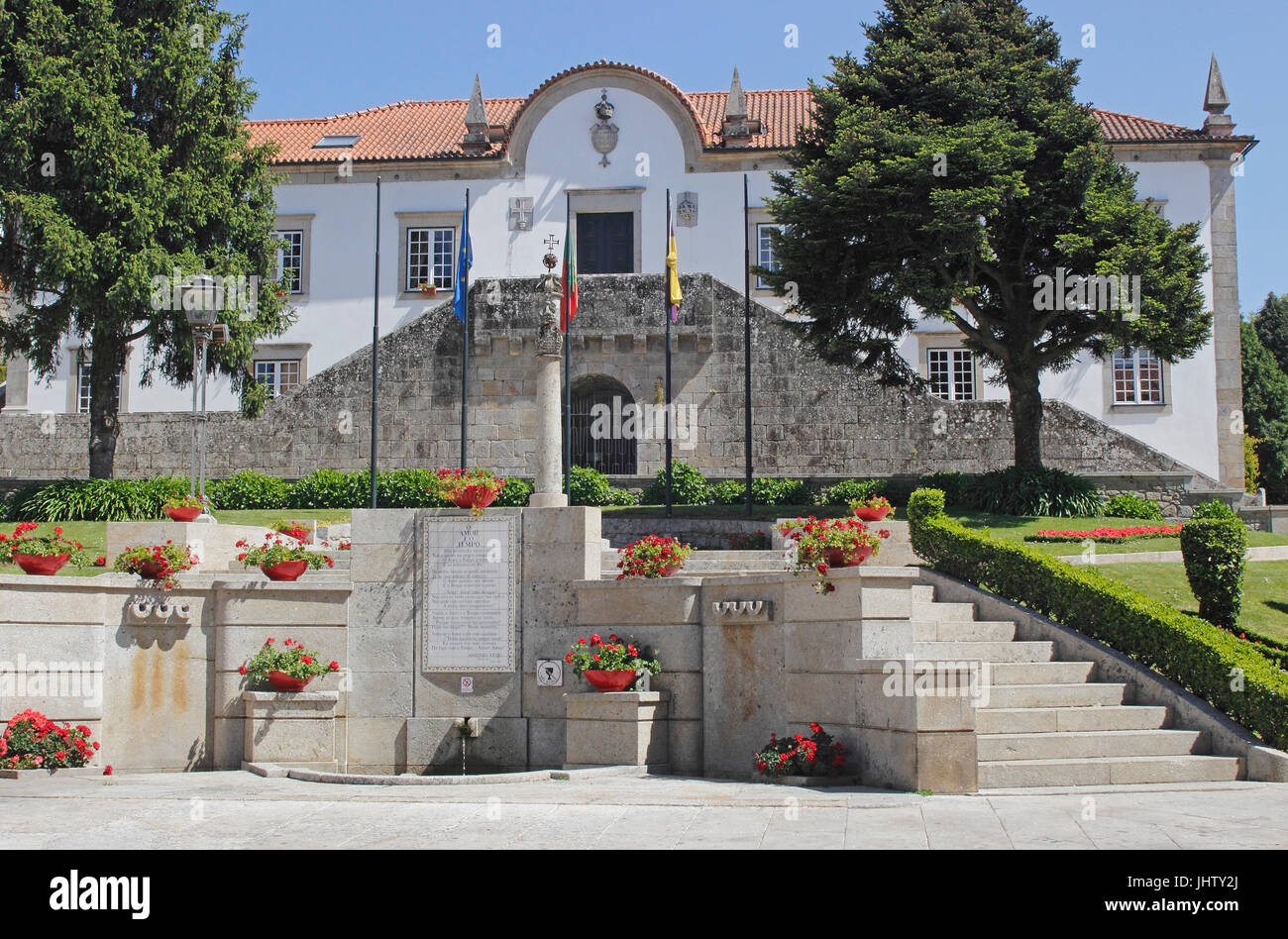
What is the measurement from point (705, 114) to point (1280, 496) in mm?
27116

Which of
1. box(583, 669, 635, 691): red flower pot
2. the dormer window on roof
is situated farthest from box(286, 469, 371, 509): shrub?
box(583, 669, 635, 691): red flower pot

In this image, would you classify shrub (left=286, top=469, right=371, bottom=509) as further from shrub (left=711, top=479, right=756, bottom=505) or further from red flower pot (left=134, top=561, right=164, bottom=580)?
red flower pot (left=134, top=561, right=164, bottom=580)

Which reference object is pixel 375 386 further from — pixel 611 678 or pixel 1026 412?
pixel 611 678

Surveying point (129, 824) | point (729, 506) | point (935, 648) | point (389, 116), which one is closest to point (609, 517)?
point (729, 506)

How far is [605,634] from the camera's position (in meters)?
15.1

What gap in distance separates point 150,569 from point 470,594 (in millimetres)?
3869

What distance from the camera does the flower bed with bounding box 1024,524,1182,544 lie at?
832 inches

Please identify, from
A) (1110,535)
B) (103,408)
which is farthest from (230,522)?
(1110,535)

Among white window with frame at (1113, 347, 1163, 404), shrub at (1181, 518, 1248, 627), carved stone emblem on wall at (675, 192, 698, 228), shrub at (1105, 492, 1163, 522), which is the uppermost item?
carved stone emblem on wall at (675, 192, 698, 228)

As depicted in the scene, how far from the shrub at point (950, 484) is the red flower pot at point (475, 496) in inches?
508

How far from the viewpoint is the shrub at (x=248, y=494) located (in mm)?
27969

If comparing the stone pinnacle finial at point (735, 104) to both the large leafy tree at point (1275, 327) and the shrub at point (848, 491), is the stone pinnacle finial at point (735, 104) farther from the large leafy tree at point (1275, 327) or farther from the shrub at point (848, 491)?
the large leafy tree at point (1275, 327)

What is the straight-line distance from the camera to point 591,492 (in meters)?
26.8

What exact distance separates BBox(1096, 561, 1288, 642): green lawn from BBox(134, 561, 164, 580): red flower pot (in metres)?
12.5
